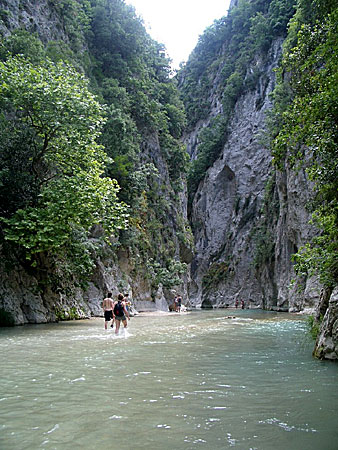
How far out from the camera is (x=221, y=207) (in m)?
59.4

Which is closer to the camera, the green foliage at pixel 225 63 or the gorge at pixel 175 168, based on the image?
the gorge at pixel 175 168

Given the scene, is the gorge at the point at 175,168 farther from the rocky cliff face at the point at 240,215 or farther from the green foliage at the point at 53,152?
the rocky cliff face at the point at 240,215

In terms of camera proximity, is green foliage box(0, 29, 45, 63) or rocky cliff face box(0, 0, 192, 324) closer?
rocky cliff face box(0, 0, 192, 324)

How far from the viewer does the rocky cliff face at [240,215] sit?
144 feet

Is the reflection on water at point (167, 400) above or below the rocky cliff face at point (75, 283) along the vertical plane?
below

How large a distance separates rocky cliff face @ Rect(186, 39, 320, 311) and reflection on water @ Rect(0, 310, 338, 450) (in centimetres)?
3428

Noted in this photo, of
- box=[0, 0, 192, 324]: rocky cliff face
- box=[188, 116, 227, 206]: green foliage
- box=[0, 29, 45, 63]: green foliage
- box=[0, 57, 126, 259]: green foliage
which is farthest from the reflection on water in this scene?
box=[188, 116, 227, 206]: green foliage

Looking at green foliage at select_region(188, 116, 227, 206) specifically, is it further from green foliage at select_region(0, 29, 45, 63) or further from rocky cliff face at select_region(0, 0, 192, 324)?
green foliage at select_region(0, 29, 45, 63)

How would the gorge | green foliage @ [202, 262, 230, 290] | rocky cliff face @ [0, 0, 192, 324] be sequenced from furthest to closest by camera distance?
green foliage @ [202, 262, 230, 290], rocky cliff face @ [0, 0, 192, 324], the gorge

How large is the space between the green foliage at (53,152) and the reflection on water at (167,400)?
6.79 meters

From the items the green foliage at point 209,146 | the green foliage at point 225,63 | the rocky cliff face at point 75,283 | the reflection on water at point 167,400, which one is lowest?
the reflection on water at point 167,400

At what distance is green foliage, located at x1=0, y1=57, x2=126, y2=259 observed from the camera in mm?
14336

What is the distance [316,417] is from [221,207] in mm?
55993

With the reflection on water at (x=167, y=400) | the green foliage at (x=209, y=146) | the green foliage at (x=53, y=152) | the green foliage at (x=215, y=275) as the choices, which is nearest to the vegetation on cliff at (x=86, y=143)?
the green foliage at (x=53, y=152)
